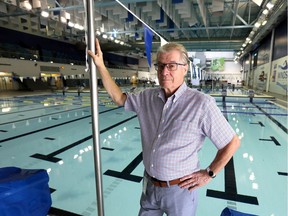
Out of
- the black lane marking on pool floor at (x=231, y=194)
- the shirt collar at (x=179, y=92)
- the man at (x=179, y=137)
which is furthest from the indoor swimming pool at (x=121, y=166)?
the shirt collar at (x=179, y=92)

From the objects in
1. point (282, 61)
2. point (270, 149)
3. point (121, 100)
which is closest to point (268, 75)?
point (282, 61)

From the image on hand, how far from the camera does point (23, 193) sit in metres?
1.27

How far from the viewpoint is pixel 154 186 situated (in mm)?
1241

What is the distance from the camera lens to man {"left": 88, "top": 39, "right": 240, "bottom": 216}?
1118mm

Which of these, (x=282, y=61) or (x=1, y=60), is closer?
(x=282, y=61)

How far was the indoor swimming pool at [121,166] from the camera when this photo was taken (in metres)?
2.26

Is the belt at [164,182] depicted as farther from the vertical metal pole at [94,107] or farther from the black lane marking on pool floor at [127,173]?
the black lane marking on pool floor at [127,173]

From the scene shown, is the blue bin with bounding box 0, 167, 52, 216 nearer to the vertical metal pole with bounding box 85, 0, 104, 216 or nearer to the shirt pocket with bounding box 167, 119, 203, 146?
the vertical metal pole with bounding box 85, 0, 104, 216

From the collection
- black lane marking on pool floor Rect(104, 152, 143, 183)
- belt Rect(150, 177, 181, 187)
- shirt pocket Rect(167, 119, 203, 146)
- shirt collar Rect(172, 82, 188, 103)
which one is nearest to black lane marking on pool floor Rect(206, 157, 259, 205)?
black lane marking on pool floor Rect(104, 152, 143, 183)

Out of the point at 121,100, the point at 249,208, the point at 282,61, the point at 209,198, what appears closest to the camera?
the point at 121,100

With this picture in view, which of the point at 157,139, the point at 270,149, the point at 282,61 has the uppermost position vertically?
the point at 282,61

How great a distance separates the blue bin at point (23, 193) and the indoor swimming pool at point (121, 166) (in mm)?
826

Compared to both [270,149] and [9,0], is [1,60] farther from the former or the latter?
[270,149]

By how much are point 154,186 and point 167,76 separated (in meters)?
0.65
